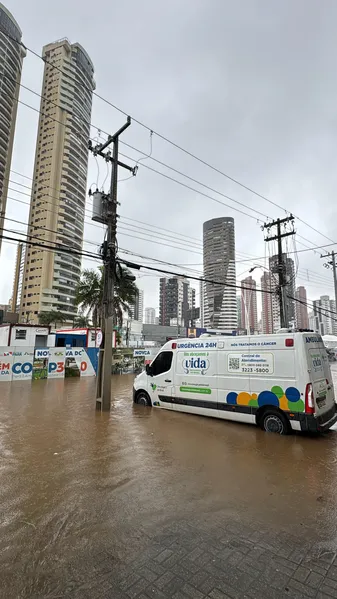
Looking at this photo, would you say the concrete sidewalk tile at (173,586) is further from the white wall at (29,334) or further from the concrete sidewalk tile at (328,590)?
the white wall at (29,334)

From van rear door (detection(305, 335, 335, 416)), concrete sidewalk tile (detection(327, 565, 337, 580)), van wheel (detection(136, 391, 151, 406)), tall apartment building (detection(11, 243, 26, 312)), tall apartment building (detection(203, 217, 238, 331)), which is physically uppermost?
tall apartment building (detection(11, 243, 26, 312))

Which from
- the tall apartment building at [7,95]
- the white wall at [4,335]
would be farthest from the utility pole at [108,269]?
the tall apartment building at [7,95]

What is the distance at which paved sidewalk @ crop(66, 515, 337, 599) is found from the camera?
2.32 metres

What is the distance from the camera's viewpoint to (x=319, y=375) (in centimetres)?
688

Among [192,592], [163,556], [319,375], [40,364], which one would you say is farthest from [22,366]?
[192,592]

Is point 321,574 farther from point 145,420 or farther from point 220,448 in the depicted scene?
point 145,420

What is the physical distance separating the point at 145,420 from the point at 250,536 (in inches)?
220

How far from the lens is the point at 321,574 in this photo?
8.21 feet

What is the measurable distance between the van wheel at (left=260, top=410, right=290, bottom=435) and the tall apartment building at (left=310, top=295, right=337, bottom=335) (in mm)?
29387

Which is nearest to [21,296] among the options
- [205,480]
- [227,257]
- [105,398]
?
[227,257]

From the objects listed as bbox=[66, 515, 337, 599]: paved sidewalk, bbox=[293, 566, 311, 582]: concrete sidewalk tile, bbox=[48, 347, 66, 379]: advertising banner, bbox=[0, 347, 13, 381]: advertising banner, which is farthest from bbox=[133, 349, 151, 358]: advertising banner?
bbox=[293, 566, 311, 582]: concrete sidewalk tile

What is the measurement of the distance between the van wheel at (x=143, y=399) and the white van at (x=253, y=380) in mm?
621

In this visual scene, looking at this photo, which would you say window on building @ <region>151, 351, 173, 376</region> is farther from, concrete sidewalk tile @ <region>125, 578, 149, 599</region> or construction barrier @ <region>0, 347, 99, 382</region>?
construction barrier @ <region>0, 347, 99, 382</region>

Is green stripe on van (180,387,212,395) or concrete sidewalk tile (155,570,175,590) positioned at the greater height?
green stripe on van (180,387,212,395)
